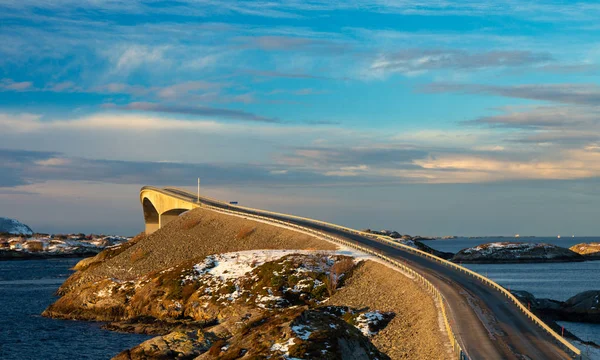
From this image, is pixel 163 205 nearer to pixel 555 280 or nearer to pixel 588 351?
pixel 555 280

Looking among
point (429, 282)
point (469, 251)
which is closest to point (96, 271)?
point (429, 282)

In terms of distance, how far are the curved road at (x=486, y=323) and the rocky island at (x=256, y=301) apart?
72.9 inches

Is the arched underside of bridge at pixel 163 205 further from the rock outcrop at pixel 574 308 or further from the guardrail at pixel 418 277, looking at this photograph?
the rock outcrop at pixel 574 308

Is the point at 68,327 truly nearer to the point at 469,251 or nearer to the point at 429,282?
the point at 429,282

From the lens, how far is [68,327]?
6650 centimetres

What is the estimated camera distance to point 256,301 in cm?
6550

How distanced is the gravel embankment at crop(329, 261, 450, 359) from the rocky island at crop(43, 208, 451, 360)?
0.13 metres

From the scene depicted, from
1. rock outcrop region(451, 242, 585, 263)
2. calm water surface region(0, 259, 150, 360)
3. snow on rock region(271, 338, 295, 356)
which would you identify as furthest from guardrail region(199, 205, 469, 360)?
rock outcrop region(451, 242, 585, 263)

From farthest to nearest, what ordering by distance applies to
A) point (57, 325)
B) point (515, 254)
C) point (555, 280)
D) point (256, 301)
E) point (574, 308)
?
point (515, 254) < point (555, 280) < point (574, 308) < point (57, 325) < point (256, 301)

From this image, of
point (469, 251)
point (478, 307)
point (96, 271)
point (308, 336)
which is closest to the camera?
point (308, 336)

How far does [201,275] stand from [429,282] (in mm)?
27263

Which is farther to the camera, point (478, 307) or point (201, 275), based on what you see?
point (201, 275)

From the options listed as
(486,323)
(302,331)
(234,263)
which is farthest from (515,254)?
(302,331)

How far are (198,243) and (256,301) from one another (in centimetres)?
3891
